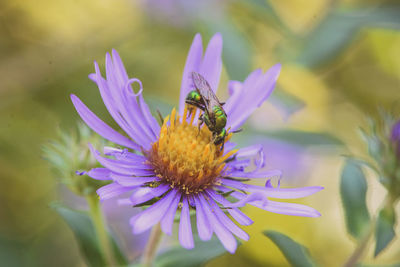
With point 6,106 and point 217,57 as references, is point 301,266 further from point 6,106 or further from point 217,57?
point 6,106

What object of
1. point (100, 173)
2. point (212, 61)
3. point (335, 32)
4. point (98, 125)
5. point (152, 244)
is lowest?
point (152, 244)

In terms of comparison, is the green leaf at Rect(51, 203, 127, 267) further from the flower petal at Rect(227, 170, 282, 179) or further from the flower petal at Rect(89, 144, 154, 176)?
the flower petal at Rect(227, 170, 282, 179)

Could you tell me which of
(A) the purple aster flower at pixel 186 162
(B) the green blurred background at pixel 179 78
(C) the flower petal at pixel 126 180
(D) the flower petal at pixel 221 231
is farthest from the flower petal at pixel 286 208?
(B) the green blurred background at pixel 179 78

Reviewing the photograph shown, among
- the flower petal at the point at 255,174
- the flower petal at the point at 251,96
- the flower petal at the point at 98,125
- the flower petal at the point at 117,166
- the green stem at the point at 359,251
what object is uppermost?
the flower petal at the point at 251,96

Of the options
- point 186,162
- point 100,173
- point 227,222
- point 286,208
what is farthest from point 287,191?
point 100,173

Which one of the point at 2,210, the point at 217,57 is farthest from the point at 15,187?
the point at 217,57

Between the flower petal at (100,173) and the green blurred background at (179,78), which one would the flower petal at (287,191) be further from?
the green blurred background at (179,78)

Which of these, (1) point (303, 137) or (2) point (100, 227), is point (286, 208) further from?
(1) point (303, 137)
